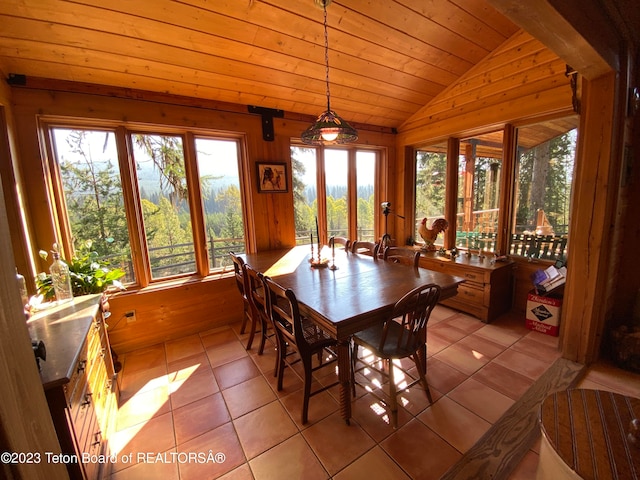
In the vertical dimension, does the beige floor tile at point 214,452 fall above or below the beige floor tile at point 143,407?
below

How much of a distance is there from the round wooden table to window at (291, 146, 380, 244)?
298cm

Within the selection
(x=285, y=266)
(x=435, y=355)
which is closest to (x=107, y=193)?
(x=285, y=266)

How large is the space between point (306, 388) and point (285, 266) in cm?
112

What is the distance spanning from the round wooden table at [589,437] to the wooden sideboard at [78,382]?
186 cm

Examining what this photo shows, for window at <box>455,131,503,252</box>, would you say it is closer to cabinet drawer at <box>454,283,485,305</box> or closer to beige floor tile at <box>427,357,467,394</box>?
cabinet drawer at <box>454,283,485,305</box>

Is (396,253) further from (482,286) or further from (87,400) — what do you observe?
(87,400)

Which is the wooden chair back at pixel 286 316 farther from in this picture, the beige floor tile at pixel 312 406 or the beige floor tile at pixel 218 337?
the beige floor tile at pixel 218 337

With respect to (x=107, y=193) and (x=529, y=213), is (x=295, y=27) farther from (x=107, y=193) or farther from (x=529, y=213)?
(x=529, y=213)

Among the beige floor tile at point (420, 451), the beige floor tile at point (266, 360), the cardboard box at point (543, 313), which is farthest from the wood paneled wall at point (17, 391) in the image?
the cardboard box at point (543, 313)

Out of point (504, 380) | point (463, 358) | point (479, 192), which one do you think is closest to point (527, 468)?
point (504, 380)

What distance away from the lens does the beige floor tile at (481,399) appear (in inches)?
70.2

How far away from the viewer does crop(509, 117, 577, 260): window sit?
279 centimetres

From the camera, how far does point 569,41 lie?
59.3 inches

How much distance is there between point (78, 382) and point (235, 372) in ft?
4.13
